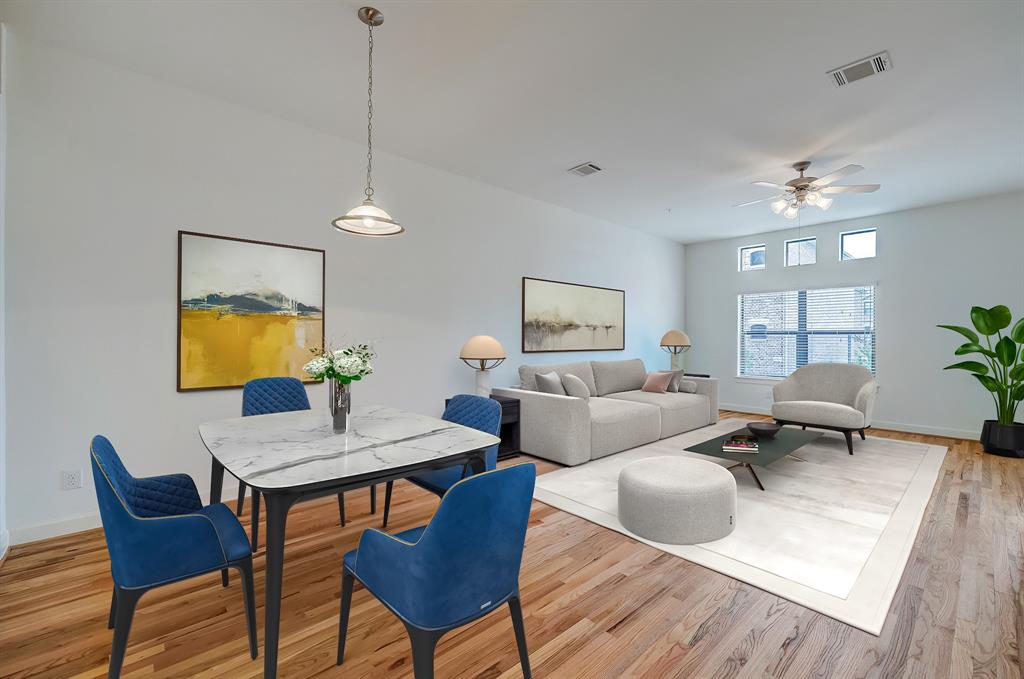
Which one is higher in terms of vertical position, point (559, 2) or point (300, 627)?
point (559, 2)

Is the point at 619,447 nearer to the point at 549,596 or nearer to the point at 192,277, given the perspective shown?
the point at 549,596

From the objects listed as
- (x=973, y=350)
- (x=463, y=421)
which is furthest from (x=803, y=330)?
(x=463, y=421)

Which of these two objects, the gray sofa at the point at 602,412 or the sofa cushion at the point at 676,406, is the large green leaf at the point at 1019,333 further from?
the sofa cushion at the point at 676,406

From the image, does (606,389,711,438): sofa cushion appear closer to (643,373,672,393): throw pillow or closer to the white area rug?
(643,373,672,393): throw pillow

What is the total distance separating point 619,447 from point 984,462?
11.7ft

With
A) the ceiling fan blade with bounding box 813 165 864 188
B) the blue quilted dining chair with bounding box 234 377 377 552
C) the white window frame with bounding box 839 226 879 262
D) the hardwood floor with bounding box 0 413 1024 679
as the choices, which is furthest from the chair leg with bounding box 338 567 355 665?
the white window frame with bounding box 839 226 879 262

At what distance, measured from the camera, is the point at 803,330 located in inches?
271

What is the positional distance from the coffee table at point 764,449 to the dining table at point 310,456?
234 cm

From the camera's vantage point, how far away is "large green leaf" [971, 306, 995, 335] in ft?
15.7

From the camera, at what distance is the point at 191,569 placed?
1.58 metres

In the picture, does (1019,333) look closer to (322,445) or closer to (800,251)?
(800,251)

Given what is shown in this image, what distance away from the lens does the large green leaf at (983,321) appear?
15.7 ft

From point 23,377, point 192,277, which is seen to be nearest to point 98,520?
point 23,377

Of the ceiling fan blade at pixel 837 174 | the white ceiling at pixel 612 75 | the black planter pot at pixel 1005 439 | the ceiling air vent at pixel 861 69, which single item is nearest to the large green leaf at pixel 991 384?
the black planter pot at pixel 1005 439
